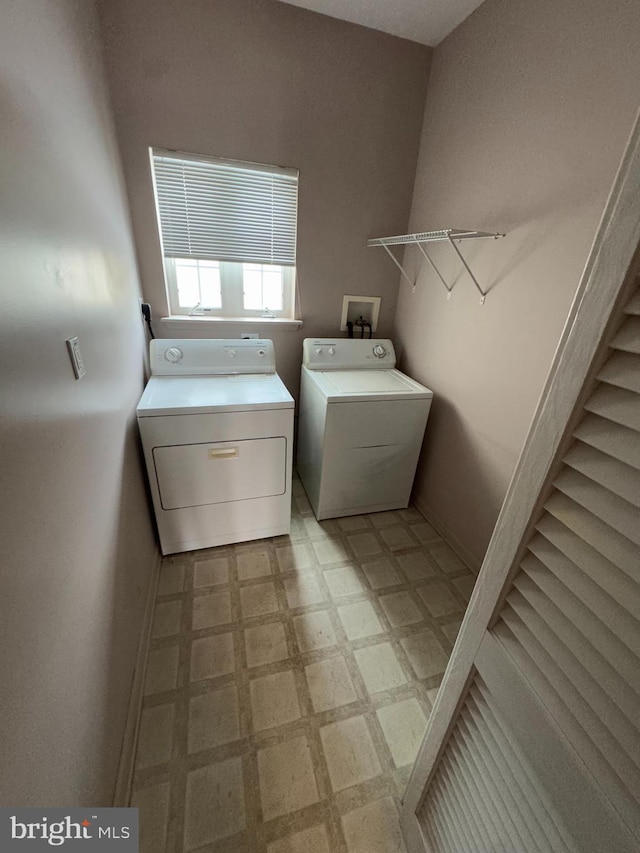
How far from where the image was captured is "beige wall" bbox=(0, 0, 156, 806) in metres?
0.62

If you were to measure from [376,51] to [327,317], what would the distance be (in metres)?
1.42

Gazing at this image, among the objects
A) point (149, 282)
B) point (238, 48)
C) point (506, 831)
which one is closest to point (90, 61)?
point (238, 48)

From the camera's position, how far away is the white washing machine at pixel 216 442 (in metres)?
1.61

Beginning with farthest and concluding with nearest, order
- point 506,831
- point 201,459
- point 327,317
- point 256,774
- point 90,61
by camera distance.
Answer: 1. point 327,317
2. point 201,459
3. point 90,61
4. point 256,774
5. point 506,831

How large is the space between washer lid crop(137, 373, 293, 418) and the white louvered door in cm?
127

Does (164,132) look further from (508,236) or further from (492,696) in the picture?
(492,696)

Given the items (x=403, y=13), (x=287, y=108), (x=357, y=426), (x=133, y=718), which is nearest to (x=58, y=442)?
(x=133, y=718)

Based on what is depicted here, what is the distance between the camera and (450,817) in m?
0.81

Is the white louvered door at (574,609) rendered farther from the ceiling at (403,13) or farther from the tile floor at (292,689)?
the ceiling at (403,13)

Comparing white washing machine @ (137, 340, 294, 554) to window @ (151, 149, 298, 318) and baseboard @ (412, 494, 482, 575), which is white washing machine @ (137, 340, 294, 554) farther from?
baseboard @ (412, 494, 482, 575)

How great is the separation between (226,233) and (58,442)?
1.74 m

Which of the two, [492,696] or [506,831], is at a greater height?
[492,696]

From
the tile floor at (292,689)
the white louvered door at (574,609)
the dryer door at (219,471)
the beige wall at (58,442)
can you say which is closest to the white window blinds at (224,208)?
the beige wall at (58,442)

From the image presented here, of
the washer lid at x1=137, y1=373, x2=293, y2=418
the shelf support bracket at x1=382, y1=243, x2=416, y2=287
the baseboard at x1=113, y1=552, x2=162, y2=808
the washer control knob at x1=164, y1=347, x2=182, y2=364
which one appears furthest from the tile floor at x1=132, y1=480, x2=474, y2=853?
the shelf support bracket at x1=382, y1=243, x2=416, y2=287
